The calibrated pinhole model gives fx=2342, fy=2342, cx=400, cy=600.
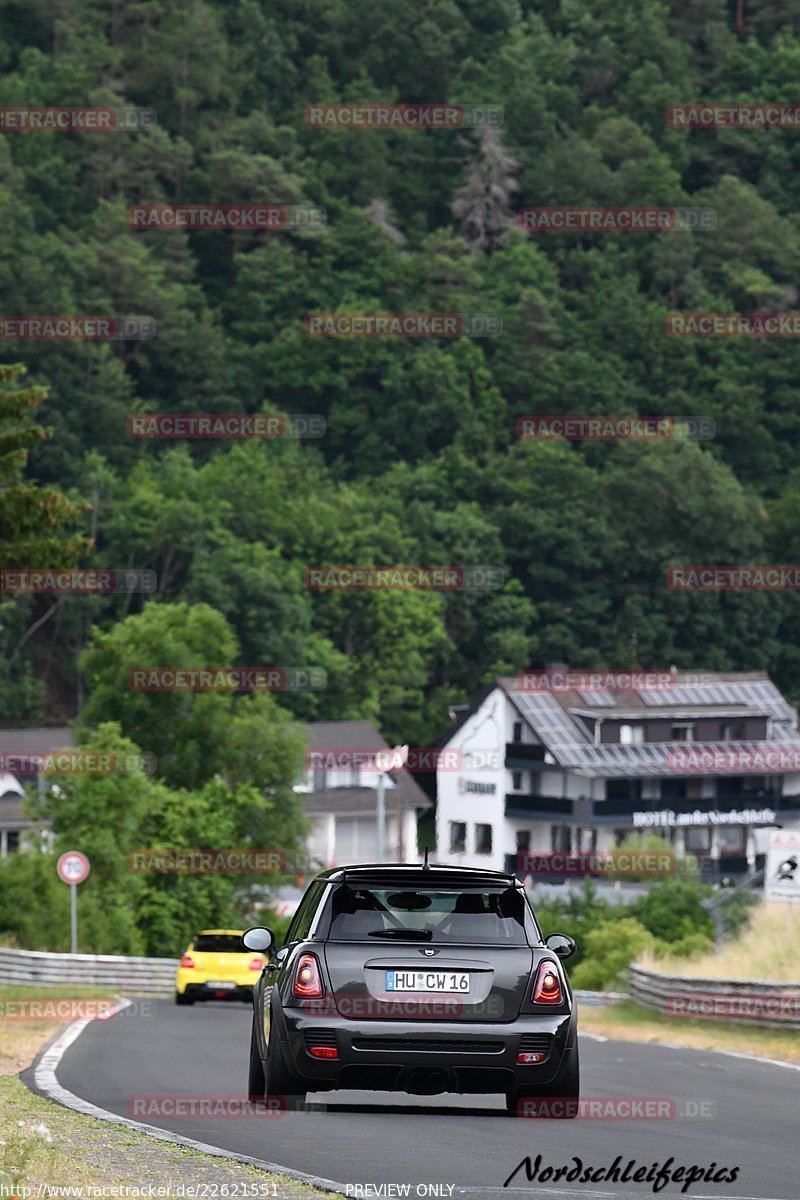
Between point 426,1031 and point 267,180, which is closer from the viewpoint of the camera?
point 426,1031

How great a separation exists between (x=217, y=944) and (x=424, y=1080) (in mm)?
21028

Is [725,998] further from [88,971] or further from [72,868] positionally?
[72,868]

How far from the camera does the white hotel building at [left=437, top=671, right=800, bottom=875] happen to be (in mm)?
96438


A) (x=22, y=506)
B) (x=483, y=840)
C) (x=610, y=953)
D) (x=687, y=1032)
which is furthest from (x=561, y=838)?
(x=687, y=1032)

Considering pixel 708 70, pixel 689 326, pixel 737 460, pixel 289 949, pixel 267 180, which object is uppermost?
pixel 708 70

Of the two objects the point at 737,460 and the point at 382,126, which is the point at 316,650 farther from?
the point at 382,126

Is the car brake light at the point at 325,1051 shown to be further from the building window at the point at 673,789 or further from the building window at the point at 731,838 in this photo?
the building window at the point at 731,838

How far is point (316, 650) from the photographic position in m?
108

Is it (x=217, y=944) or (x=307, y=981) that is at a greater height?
(x=307, y=981)

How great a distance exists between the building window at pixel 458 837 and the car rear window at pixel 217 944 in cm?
6713

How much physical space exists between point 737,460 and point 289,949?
129275mm

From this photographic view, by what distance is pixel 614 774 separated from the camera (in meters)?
96.1

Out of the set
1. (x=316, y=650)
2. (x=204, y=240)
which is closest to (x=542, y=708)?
(x=316, y=650)

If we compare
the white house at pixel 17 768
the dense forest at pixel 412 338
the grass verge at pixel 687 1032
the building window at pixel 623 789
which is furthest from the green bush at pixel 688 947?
the dense forest at pixel 412 338
